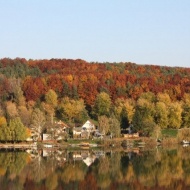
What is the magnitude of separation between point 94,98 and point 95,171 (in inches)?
2354

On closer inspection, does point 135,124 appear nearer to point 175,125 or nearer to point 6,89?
point 175,125

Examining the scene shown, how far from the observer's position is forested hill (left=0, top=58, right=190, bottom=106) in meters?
103

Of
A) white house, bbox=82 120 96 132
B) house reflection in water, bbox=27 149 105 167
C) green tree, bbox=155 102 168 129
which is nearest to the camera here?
house reflection in water, bbox=27 149 105 167

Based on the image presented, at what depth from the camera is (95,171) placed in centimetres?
4222

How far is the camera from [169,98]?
9800cm

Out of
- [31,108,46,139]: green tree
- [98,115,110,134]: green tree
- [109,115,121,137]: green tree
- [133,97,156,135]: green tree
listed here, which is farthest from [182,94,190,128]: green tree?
[31,108,46,139]: green tree

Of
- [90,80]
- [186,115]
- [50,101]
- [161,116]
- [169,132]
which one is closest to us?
[169,132]

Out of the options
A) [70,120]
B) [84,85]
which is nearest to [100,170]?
[70,120]

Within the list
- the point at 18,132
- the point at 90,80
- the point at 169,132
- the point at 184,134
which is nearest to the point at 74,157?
the point at 18,132

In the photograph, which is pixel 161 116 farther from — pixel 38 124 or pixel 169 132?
pixel 38 124

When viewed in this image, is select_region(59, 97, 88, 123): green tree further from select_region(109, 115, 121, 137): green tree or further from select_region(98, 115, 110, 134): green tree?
select_region(109, 115, 121, 137): green tree

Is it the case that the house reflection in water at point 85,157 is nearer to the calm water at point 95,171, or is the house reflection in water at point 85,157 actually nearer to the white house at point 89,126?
the calm water at point 95,171

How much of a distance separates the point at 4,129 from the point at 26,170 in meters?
26.7

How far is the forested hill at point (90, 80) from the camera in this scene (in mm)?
102875
